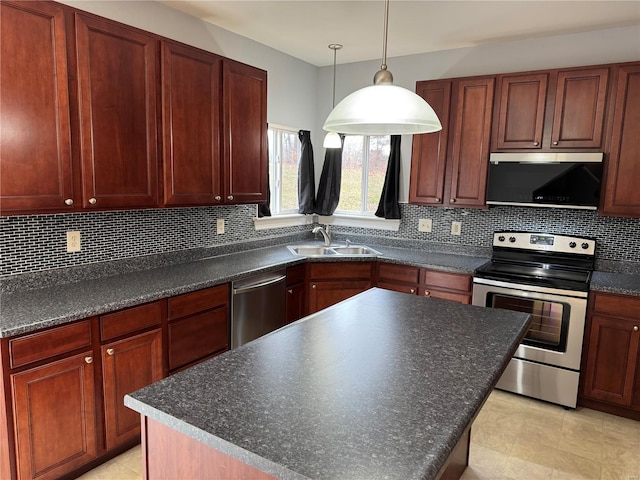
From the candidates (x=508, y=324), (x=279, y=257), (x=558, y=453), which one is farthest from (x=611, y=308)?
(x=279, y=257)

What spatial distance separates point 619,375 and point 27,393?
3396 millimetres

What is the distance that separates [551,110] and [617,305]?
1420mm

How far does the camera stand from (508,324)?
6.24 feet

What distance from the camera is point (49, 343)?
188 cm

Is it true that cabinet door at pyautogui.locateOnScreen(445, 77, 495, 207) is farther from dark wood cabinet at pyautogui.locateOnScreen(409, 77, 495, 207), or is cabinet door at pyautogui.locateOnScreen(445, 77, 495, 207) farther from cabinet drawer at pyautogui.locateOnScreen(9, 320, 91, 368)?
cabinet drawer at pyautogui.locateOnScreen(9, 320, 91, 368)

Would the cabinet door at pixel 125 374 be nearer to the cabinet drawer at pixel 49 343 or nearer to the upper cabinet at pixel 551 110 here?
the cabinet drawer at pixel 49 343

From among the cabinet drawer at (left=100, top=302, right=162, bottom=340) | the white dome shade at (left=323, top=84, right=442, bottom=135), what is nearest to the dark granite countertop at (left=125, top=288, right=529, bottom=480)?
the white dome shade at (left=323, top=84, right=442, bottom=135)

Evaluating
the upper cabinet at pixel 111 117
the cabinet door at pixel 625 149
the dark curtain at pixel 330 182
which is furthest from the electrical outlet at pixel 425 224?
the upper cabinet at pixel 111 117

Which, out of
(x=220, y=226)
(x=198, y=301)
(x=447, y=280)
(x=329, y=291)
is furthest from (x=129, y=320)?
(x=447, y=280)

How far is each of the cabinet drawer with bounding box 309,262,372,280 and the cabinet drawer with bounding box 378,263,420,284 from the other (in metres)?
0.11

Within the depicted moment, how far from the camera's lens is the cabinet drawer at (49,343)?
178 centimetres

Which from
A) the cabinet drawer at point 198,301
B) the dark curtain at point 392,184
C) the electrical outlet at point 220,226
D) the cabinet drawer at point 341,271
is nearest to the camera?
the cabinet drawer at point 198,301

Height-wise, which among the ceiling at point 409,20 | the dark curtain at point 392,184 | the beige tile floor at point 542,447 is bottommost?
the beige tile floor at point 542,447

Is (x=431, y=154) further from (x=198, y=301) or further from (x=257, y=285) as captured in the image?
(x=198, y=301)
